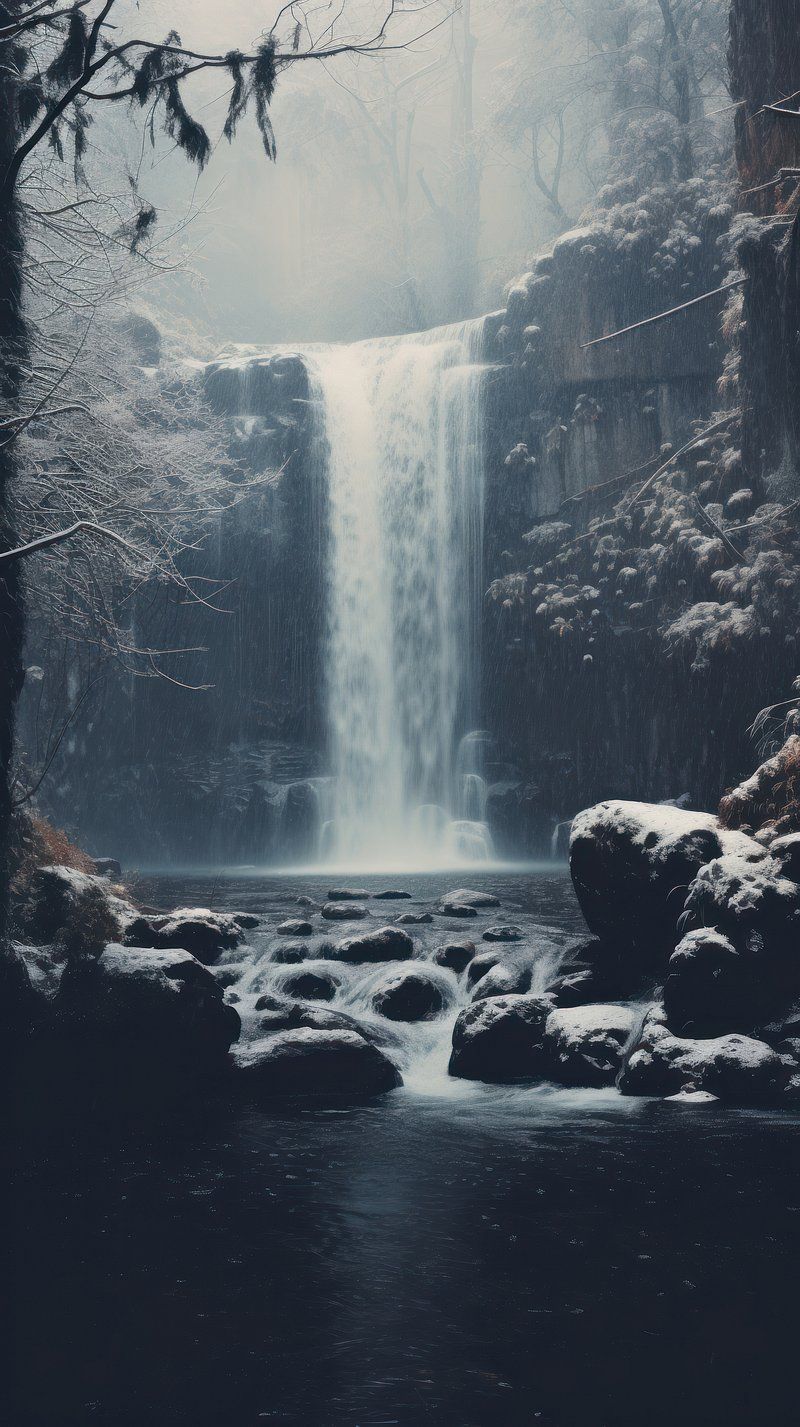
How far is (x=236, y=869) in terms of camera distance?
72.9ft

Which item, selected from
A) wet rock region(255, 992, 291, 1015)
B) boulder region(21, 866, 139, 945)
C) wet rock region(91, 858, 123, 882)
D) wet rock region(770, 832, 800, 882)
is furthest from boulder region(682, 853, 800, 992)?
wet rock region(91, 858, 123, 882)

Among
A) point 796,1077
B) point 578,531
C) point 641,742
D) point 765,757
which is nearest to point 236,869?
point 641,742

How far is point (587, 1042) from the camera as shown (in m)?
7.97

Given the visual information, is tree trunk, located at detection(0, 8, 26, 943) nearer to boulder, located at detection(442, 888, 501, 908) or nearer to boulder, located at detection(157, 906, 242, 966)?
boulder, located at detection(157, 906, 242, 966)

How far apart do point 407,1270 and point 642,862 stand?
5383 millimetres

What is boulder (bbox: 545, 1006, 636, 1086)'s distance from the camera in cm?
775

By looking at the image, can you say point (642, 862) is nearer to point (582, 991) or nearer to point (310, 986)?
point (582, 991)

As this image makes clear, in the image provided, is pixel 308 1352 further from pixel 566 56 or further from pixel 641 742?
pixel 566 56

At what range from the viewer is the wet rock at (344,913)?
1334cm

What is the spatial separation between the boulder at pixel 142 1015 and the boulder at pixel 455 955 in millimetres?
2857

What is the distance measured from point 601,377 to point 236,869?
1327 centimetres

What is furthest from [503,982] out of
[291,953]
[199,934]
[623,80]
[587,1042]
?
[623,80]

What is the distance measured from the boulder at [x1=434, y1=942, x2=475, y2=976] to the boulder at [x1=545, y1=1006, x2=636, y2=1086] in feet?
7.08

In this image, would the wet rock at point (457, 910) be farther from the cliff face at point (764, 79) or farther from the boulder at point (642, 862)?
the cliff face at point (764, 79)
